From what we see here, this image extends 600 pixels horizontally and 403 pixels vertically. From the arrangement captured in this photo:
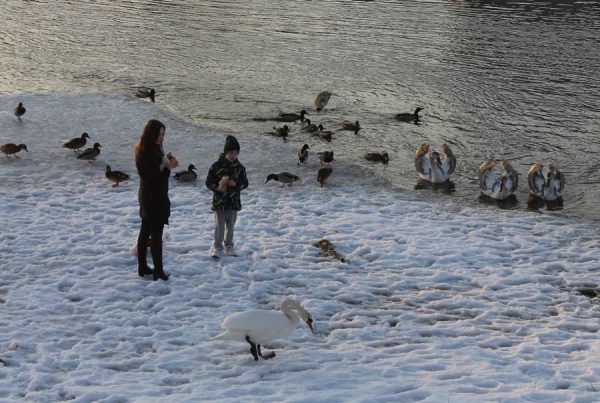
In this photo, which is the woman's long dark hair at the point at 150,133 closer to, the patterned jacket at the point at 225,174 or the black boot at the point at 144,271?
the patterned jacket at the point at 225,174

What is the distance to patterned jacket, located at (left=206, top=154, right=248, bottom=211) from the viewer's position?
12.5 meters

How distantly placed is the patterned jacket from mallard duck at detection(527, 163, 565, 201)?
27.6 ft

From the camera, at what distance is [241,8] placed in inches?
1849

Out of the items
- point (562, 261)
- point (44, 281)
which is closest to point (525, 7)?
point (562, 261)

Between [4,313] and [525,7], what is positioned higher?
[525,7]

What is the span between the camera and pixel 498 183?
Result: 18.1m

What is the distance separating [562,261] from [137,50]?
25393mm

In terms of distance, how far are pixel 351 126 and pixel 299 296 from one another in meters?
12.3

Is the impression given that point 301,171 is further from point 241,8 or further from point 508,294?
point 241,8

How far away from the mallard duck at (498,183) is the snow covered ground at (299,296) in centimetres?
101

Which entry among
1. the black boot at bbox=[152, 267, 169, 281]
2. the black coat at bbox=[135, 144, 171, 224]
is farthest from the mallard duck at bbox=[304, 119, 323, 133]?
the black coat at bbox=[135, 144, 171, 224]

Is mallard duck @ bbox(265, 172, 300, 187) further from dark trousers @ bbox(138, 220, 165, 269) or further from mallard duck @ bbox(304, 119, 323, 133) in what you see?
dark trousers @ bbox(138, 220, 165, 269)

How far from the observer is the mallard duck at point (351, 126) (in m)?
23.5

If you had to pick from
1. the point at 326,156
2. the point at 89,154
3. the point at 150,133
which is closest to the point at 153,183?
the point at 150,133
